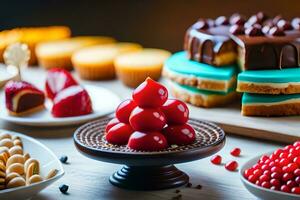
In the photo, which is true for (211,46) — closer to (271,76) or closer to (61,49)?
(271,76)

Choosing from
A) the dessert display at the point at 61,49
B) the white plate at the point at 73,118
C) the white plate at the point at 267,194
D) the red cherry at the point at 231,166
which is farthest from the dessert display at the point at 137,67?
the white plate at the point at 267,194

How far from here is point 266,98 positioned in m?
1.86

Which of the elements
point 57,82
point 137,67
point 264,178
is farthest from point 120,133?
point 137,67

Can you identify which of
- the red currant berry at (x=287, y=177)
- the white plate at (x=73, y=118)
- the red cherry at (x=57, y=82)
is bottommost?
the white plate at (x=73, y=118)

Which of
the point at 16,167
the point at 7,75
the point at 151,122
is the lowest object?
the point at 7,75

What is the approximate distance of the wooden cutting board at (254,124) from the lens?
1724 mm

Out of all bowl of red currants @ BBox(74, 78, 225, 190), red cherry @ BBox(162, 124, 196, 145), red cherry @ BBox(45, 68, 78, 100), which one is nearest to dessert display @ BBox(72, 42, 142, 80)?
red cherry @ BBox(45, 68, 78, 100)

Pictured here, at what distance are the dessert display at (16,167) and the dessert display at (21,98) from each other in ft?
1.12

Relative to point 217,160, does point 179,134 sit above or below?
above

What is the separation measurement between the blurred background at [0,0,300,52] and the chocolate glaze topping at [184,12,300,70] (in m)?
0.34

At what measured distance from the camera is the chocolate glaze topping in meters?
1.88

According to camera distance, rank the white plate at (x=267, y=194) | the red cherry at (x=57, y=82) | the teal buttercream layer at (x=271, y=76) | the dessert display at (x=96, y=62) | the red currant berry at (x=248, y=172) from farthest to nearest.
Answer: the dessert display at (x=96, y=62) → the red cherry at (x=57, y=82) → the teal buttercream layer at (x=271, y=76) → the red currant berry at (x=248, y=172) → the white plate at (x=267, y=194)

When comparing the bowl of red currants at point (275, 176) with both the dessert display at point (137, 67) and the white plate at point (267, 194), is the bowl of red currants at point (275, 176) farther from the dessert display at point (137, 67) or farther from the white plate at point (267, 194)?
the dessert display at point (137, 67)

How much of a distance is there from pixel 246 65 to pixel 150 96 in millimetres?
604
